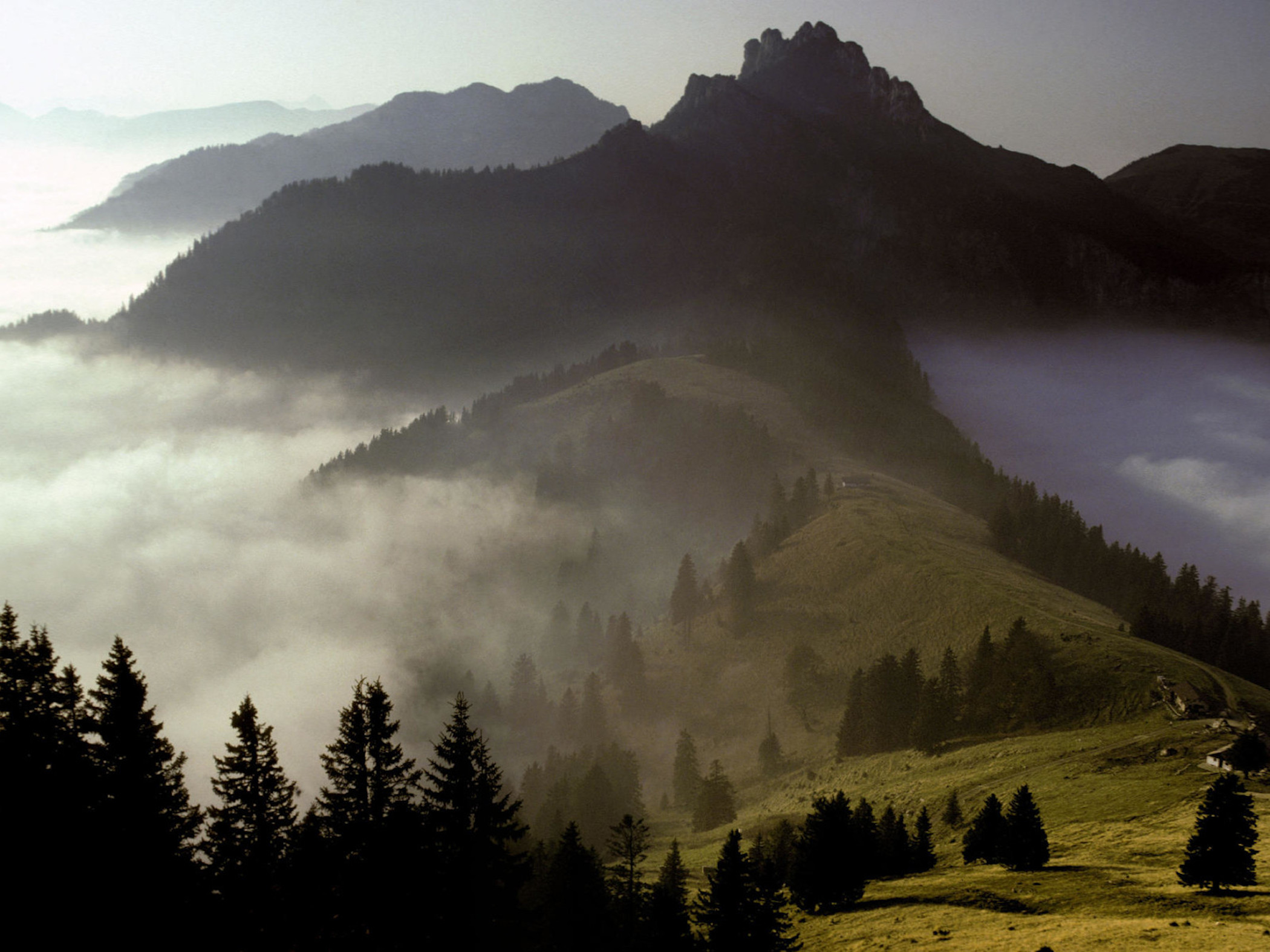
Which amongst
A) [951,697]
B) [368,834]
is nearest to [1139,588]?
[951,697]

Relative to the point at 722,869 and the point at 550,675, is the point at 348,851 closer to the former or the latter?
the point at 722,869

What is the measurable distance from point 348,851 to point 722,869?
17.5m

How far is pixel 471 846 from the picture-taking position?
34062mm

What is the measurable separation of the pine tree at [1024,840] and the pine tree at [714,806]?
50394 millimetres

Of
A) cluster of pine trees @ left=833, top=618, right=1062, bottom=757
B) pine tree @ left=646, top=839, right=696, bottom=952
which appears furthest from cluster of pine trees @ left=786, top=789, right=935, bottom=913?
Result: cluster of pine trees @ left=833, top=618, right=1062, bottom=757

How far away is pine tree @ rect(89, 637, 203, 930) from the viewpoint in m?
31.2

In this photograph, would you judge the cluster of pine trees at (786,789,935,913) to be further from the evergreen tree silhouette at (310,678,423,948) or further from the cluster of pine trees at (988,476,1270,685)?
the cluster of pine trees at (988,476,1270,685)

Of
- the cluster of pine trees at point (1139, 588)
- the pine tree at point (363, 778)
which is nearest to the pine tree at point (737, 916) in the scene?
the pine tree at point (363, 778)

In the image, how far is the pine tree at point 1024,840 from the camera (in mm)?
51594

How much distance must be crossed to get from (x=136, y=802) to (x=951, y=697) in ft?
310

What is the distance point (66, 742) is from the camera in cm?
3147

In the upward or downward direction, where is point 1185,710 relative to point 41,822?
downward

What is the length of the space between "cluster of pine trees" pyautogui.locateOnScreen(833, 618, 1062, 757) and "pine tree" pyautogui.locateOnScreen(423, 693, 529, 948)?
76808 mm

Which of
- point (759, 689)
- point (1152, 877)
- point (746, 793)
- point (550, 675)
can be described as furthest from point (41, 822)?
point (550, 675)
